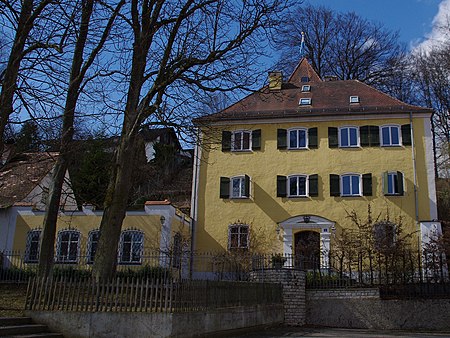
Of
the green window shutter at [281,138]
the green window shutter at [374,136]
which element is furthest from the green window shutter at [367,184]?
the green window shutter at [281,138]

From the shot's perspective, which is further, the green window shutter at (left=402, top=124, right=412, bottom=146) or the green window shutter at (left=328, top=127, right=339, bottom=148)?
the green window shutter at (left=328, top=127, right=339, bottom=148)

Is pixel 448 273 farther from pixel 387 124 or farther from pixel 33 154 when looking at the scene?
pixel 33 154

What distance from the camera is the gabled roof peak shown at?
114 ft

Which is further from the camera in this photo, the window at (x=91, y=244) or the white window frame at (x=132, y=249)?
the window at (x=91, y=244)

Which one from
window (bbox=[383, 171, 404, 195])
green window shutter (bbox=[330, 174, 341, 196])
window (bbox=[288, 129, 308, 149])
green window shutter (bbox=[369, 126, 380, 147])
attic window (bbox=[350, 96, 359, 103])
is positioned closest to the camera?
window (bbox=[383, 171, 404, 195])

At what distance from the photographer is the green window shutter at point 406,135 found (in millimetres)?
28219

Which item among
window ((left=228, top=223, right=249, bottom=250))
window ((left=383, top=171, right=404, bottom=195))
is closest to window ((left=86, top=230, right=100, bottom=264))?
window ((left=228, top=223, right=249, bottom=250))

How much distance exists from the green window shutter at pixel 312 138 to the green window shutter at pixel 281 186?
2427mm

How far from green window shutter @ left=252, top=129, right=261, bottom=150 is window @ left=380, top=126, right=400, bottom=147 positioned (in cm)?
691

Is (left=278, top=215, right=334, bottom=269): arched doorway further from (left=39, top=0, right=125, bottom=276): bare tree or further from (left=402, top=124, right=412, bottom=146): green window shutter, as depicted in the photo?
(left=39, top=0, right=125, bottom=276): bare tree

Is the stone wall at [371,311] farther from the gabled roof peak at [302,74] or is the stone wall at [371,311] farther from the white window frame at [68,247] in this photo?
the gabled roof peak at [302,74]

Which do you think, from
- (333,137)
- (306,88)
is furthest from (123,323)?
(306,88)

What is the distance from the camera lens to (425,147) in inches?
1105

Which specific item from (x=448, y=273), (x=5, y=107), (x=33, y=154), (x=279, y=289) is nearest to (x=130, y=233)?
(x=279, y=289)
